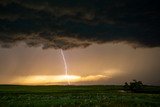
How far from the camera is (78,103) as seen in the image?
40.3 m

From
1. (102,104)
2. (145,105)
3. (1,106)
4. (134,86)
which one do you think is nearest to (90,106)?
(102,104)

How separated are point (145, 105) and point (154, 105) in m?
1.30

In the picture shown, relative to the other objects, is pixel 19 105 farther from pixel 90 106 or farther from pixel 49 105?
pixel 90 106

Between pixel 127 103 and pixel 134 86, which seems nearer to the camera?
pixel 127 103

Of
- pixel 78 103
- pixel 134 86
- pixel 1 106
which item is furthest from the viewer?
pixel 134 86

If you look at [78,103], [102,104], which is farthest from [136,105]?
[78,103]

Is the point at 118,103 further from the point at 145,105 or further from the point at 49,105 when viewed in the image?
the point at 49,105

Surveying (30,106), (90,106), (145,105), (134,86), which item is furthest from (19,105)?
(134,86)

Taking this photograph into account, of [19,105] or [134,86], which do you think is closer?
[19,105]

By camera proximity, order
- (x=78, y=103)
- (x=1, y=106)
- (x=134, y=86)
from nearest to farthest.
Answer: (x=1, y=106), (x=78, y=103), (x=134, y=86)

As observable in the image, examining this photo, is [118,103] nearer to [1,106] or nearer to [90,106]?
[90,106]

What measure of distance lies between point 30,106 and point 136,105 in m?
15.1

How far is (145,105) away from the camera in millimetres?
39406

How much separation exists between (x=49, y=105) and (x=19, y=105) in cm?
424
